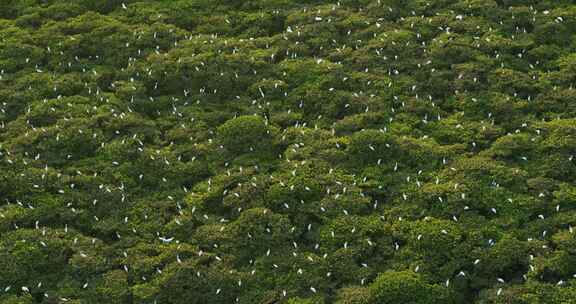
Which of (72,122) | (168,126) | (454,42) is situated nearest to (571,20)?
(454,42)

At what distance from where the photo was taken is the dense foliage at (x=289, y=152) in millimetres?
9820

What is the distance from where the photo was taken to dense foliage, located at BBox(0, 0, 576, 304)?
9.82 m

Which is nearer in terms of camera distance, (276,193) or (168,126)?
(276,193)

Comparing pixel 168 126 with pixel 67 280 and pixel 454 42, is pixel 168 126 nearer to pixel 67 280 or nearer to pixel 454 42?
pixel 67 280

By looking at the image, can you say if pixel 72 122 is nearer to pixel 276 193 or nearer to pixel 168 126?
pixel 168 126

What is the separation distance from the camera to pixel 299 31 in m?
15.4

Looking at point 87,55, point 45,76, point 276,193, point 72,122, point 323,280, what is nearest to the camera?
point 323,280

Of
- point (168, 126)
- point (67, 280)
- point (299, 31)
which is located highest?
point (299, 31)

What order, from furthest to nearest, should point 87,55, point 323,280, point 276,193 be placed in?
point 87,55 → point 276,193 → point 323,280

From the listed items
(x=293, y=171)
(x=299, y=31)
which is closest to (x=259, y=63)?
(x=299, y=31)

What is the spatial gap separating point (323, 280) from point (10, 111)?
7.47 metres

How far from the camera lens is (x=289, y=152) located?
475 inches

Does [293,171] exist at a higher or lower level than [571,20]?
lower

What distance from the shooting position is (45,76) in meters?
Result: 14.3
